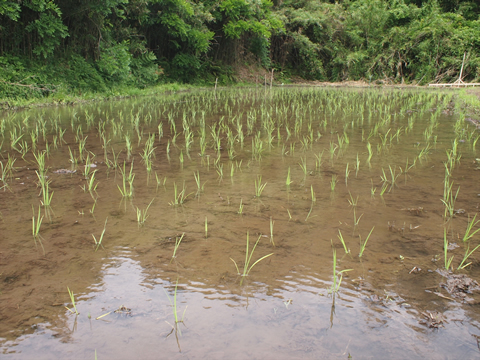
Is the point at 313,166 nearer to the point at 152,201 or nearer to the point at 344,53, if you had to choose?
the point at 152,201

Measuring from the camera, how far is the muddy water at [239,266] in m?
1.51

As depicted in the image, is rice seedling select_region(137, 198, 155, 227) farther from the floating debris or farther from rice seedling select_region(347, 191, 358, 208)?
the floating debris

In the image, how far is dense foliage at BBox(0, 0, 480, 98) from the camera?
10820 mm

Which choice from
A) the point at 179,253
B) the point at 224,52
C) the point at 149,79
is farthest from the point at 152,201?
the point at 224,52

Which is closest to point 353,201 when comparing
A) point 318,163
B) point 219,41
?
point 318,163

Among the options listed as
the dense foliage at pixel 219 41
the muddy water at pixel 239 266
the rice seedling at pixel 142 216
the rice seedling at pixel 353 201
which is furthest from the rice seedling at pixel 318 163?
the dense foliage at pixel 219 41

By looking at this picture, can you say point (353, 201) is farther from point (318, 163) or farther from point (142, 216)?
point (142, 216)

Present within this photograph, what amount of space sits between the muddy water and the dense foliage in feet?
26.9

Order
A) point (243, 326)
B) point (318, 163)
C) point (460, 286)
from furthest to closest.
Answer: point (318, 163) < point (460, 286) < point (243, 326)

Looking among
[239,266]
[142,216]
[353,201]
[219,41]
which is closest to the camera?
[239,266]

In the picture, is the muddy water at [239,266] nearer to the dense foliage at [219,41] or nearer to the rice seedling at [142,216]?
the rice seedling at [142,216]

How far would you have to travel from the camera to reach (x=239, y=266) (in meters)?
2.08

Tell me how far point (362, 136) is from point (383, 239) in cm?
368

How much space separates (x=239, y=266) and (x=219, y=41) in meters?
22.4
